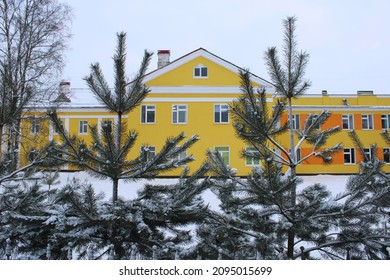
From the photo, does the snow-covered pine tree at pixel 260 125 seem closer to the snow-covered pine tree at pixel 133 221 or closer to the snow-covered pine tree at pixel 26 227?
the snow-covered pine tree at pixel 133 221

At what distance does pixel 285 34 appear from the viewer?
4371 millimetres

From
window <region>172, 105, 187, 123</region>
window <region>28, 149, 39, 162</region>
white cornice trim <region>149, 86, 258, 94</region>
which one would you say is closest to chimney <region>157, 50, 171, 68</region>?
white cornice trim <region>149, 86, 258, 94</region>

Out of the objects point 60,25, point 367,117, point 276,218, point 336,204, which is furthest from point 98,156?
point 367,117

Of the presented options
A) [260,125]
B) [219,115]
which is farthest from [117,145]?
[219,115]

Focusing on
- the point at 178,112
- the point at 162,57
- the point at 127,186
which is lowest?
the point at 127,186

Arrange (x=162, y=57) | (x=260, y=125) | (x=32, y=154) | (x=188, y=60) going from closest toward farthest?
(x=260, y=125)
(x=32, y=154)
(x=188, y=60)
(x=162, y=57)

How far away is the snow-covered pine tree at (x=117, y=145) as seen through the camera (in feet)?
12.7

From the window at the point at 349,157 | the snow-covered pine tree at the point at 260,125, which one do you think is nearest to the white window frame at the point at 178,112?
the window at the point at 349,157

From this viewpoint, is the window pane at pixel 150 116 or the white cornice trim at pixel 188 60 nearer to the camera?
the white cornice trim at pixel 188 60

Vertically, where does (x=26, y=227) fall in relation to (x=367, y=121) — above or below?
below

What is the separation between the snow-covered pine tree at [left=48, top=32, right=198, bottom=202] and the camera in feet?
12.7

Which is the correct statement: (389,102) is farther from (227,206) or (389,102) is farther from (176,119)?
(227,206)

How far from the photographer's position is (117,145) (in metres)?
4.01

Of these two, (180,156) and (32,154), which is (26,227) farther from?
(180,156)
